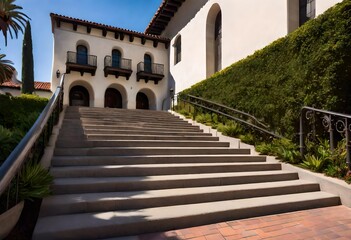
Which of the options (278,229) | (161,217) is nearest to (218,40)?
(278,229)

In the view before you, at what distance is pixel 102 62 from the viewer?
17.5m

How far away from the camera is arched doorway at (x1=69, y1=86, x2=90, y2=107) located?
17734mm

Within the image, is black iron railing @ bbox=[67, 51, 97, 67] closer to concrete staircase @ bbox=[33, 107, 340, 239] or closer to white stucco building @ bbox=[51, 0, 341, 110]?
white stucco building @ bbox=[51, 0, 341, 110]

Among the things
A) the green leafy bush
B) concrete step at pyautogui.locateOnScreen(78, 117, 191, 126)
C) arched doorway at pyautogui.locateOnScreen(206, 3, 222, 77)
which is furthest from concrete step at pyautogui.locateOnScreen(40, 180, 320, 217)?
arched doorway at pyautogui.locateOnScreen(206, 3, 222, 77)

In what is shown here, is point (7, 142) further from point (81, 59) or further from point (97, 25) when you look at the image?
point (97, 25)

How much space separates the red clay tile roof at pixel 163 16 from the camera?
1725 cm

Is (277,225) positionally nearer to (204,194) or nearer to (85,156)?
(204,194)

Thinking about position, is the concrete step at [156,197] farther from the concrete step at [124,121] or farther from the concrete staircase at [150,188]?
the concrete step at [124,121]

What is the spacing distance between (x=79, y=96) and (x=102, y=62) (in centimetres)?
310

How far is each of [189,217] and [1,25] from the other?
9.70 meters

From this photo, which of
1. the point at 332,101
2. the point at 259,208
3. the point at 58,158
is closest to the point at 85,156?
the point at 58,158

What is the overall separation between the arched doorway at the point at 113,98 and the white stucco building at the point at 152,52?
76 mm

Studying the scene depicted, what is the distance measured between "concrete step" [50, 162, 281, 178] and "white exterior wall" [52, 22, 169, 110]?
13.5 m

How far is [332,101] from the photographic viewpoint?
543 cm
